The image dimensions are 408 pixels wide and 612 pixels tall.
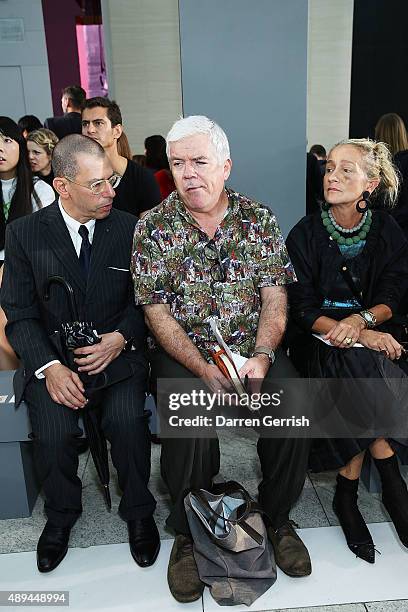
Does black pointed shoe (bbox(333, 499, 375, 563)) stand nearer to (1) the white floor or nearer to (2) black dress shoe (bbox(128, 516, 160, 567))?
(1) the white floor

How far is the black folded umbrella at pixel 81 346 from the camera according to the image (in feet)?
6.53

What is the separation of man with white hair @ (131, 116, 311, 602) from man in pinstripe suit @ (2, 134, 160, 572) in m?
0.11

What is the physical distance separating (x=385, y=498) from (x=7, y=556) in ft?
4.35

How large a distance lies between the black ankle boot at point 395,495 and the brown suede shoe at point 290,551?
1.08 ft

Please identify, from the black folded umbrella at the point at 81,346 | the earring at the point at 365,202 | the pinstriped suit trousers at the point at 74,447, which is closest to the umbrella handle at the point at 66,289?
the black folded umbrella at the point at 81,346

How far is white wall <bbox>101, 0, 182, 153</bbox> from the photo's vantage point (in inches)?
233

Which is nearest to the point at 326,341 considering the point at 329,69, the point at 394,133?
the point at 394,133

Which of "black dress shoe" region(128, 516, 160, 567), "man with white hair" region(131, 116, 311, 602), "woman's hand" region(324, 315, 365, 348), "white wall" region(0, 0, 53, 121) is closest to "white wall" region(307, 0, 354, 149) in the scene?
"white wall" region(0, 0, 53, 121)

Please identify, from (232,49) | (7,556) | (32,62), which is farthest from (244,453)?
(32,62)

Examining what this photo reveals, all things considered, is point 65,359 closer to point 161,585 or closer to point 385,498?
point 161,585

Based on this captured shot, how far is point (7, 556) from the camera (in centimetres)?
203

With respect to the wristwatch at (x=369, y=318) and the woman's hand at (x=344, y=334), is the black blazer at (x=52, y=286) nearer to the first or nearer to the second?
the woman's hand at (x=344, y=334)

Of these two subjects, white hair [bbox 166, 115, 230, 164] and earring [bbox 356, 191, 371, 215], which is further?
earring [bbox 356, 191, 371, 215]

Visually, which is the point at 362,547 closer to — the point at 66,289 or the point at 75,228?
the point at 66,289
